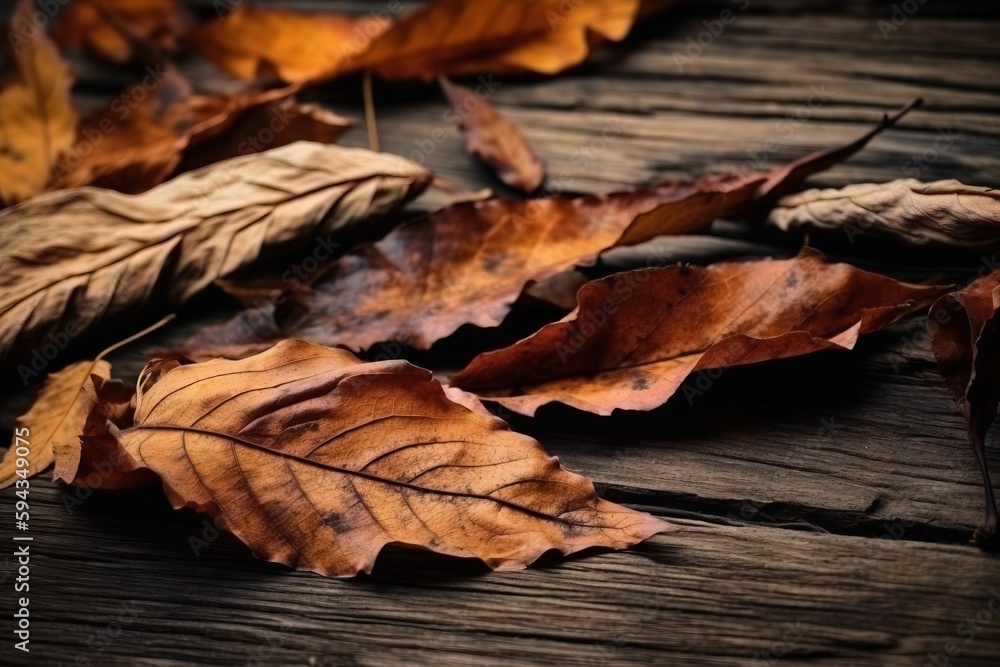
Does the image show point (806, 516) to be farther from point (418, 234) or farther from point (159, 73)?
point (159, 73)

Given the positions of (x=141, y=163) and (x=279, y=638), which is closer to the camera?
(x=279, y=638)

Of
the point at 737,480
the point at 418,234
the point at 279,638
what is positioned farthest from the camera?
the point at 418,234

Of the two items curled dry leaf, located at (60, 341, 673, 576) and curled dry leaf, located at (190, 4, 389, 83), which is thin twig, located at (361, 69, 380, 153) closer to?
curled dry leaf, located at (190, 4, 389, 83)

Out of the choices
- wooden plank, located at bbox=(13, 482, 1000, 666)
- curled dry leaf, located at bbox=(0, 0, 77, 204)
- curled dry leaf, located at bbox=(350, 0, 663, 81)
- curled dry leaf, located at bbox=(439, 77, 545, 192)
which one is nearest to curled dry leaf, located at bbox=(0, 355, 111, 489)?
wooden plank, located at bbox=(13, 482, 1000, 666)

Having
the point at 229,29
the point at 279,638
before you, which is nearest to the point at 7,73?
the point at 229,29

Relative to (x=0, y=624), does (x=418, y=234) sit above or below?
above

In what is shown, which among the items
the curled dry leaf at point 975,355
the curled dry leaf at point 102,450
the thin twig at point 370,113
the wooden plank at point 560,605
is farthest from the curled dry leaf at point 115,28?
the curled dry leaf at point 975,355
